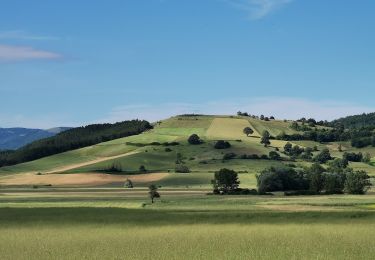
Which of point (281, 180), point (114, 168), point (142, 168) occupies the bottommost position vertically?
point (281, 180)

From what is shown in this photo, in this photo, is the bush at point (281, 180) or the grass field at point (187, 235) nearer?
the grass field at point (187, 235)

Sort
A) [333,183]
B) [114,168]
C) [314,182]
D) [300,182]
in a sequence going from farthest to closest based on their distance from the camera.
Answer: [114,168]
[300,182]
[314,182]
[333,183]

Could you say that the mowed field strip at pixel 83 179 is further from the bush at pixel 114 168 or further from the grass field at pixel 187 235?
the grass field at pixel 187 235

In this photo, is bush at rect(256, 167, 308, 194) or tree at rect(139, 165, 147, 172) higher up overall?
tree at rect(139, 165, 147, 172)

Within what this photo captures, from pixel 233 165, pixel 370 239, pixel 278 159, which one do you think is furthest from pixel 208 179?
pixel 370 239

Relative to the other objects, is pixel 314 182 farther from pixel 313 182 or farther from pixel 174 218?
pixel 174 218

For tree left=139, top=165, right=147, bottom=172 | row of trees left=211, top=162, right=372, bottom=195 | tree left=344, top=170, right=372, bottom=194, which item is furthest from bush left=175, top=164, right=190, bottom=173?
tree left=344, top=170, right=372, bottom=194

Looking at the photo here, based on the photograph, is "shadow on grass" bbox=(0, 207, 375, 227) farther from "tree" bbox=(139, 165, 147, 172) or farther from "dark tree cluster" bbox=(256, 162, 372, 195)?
"tree" bbox=(139, 165, 147, 172)

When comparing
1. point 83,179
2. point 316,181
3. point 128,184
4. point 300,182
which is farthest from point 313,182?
point 83,179

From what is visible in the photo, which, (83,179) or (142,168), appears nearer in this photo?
(83,179)

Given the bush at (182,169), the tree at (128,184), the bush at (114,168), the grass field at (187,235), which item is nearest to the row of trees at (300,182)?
the tree at (128,184)

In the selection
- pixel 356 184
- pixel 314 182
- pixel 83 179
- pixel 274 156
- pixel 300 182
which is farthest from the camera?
pixel 274 156

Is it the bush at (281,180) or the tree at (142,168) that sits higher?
the tree at (142,168)

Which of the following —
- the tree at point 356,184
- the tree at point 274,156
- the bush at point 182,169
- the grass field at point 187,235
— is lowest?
the grass field at point 187,235
